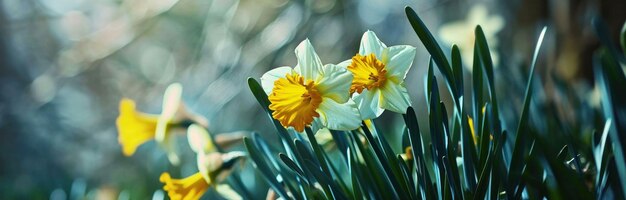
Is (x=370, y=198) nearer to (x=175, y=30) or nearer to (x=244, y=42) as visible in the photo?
(x=244, y=42)

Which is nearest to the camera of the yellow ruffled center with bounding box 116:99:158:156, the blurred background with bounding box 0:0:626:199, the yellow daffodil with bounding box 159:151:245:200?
Answer: the yellow daffodil with bounding box 159:151:245:200

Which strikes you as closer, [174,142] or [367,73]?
[367,73]

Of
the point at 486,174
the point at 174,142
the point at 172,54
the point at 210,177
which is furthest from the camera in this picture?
the point at 172,54

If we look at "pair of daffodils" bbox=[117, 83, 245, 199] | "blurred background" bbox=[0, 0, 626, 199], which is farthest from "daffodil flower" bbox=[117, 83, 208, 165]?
"blurred background" bbox=[0, 0, 626, 199]

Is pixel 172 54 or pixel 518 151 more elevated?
pixel 172 54

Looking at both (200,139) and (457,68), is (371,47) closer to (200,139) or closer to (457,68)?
(457,68)

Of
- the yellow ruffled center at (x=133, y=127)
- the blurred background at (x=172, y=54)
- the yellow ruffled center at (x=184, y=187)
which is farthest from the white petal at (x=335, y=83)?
the blurred background at (x=172, y=54)

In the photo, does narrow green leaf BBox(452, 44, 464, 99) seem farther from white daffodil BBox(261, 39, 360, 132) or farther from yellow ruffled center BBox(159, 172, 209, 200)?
yellow ruffled center BBox(159, 172, 209, 200)

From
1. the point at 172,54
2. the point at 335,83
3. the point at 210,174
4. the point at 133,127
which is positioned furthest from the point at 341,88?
the point at 172,54
